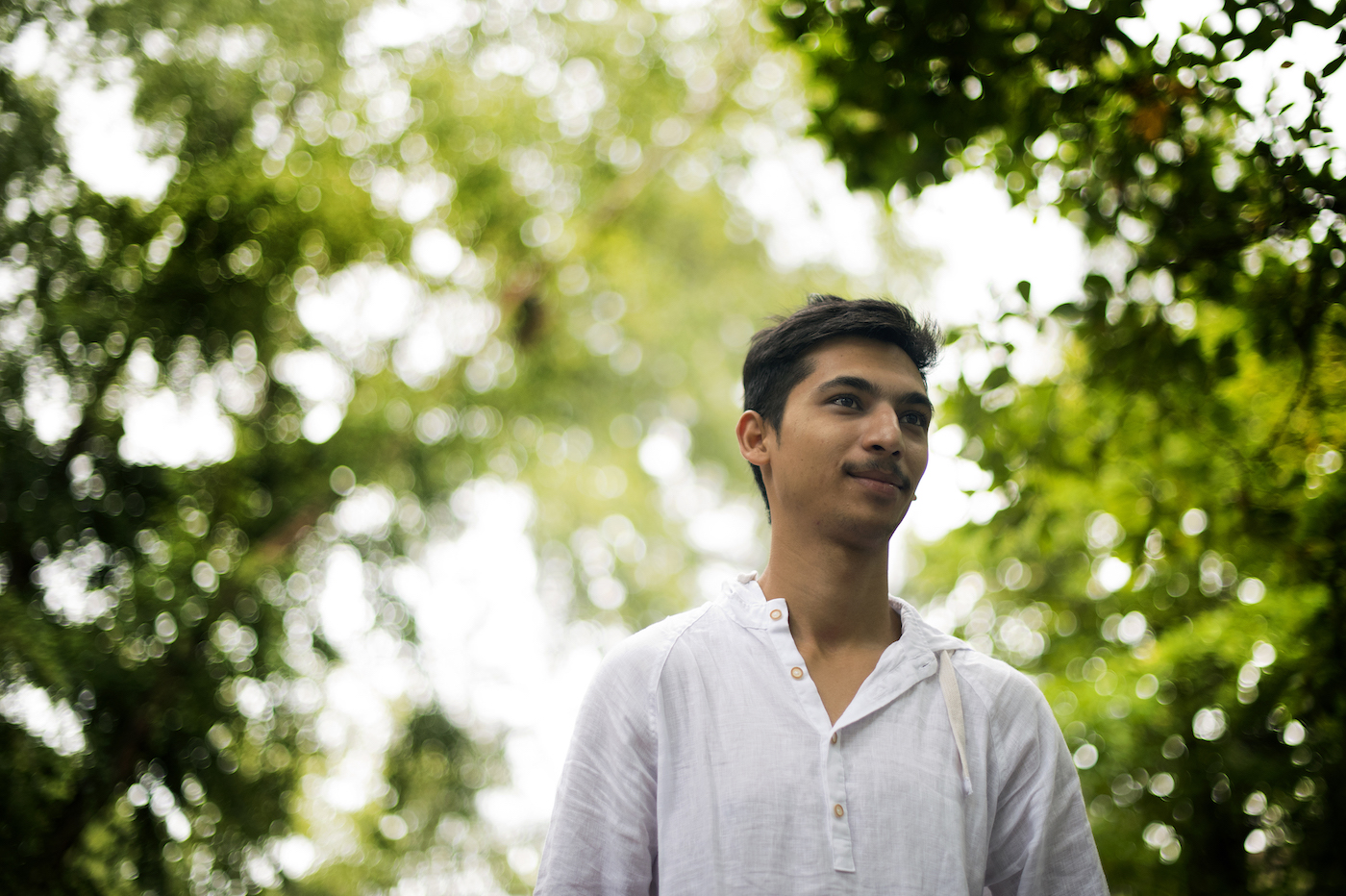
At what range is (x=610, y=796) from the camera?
49.0 inches

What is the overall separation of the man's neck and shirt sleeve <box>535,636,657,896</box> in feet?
0.76

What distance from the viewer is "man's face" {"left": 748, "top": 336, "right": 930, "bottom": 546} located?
1.29m

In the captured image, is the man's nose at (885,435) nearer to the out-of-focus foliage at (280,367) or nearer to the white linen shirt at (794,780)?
the white linen shirt at (794,780)

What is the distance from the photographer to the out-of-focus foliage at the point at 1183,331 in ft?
6.48

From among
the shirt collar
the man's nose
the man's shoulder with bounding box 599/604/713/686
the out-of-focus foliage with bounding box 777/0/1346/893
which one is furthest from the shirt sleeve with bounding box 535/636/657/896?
the out-of-focus foliage with bounding box 777/0/1346/893

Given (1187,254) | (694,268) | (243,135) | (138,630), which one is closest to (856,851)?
(1187,254)

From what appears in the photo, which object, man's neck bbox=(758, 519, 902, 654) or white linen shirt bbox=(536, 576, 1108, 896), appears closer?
white linen shirt bbox=(536, 576, 1108, 896)

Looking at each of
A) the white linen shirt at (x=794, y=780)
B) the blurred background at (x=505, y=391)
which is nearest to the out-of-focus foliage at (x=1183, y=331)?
the blurred background at (x=505, y=391)

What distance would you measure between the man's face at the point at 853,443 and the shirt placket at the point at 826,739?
0.47 ft

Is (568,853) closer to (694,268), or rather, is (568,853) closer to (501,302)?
(501,302)

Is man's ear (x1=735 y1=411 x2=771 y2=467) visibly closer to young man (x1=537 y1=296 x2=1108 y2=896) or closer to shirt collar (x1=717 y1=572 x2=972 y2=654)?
young man (x1=537 y1=296 x2=1108 y2=896)

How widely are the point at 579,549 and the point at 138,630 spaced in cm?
367

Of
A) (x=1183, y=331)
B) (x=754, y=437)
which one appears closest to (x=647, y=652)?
(x=754, y=437)

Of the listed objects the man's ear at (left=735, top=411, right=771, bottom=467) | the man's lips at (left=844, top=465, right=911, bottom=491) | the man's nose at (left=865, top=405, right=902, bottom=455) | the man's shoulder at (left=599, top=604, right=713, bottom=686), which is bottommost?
the man's shoulder at (left=599, top=604, right=713, bottom=686)
